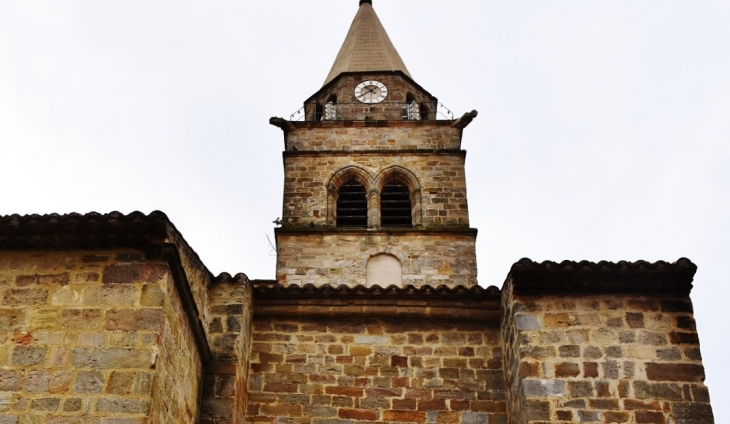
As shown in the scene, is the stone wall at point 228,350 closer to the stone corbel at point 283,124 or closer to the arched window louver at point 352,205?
the arched window louver at point 352,205

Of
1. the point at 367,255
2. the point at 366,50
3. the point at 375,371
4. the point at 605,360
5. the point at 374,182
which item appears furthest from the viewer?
the point at 366,50

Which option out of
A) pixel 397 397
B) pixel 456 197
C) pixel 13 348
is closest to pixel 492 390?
pixel 397 397

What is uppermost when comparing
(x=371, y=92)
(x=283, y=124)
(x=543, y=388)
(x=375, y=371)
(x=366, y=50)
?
(x=366, y=50)

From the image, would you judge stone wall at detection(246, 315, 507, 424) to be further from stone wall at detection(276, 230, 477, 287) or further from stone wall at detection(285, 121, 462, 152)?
stone wall at detection(285, 121, 462, 152)

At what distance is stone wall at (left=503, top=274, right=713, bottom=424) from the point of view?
780 cm

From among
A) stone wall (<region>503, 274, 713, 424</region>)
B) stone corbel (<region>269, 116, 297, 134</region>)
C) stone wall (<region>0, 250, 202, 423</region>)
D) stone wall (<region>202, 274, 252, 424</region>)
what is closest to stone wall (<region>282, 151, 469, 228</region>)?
stone corbel (<region>269, 116, 297, 134</region>)

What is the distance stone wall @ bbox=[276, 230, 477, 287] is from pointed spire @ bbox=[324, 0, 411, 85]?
5338 millimetres

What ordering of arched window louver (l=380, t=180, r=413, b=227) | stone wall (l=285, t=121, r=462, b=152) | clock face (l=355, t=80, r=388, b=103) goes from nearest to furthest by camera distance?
1. arched window louver (l=380, t=180, r=413, b=227)
2. stone wall (l=285, t=121, r=462, b=152)
3. clock face (l=355, t=80, r=388, b=103)

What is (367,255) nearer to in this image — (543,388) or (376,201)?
(376,201)

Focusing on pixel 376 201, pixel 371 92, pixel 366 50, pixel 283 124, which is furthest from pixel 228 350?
pixel 366 50

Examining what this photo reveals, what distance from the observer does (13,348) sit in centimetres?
665

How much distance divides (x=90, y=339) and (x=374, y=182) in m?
10.3

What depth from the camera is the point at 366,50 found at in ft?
67.7

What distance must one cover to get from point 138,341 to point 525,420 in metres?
3.34
